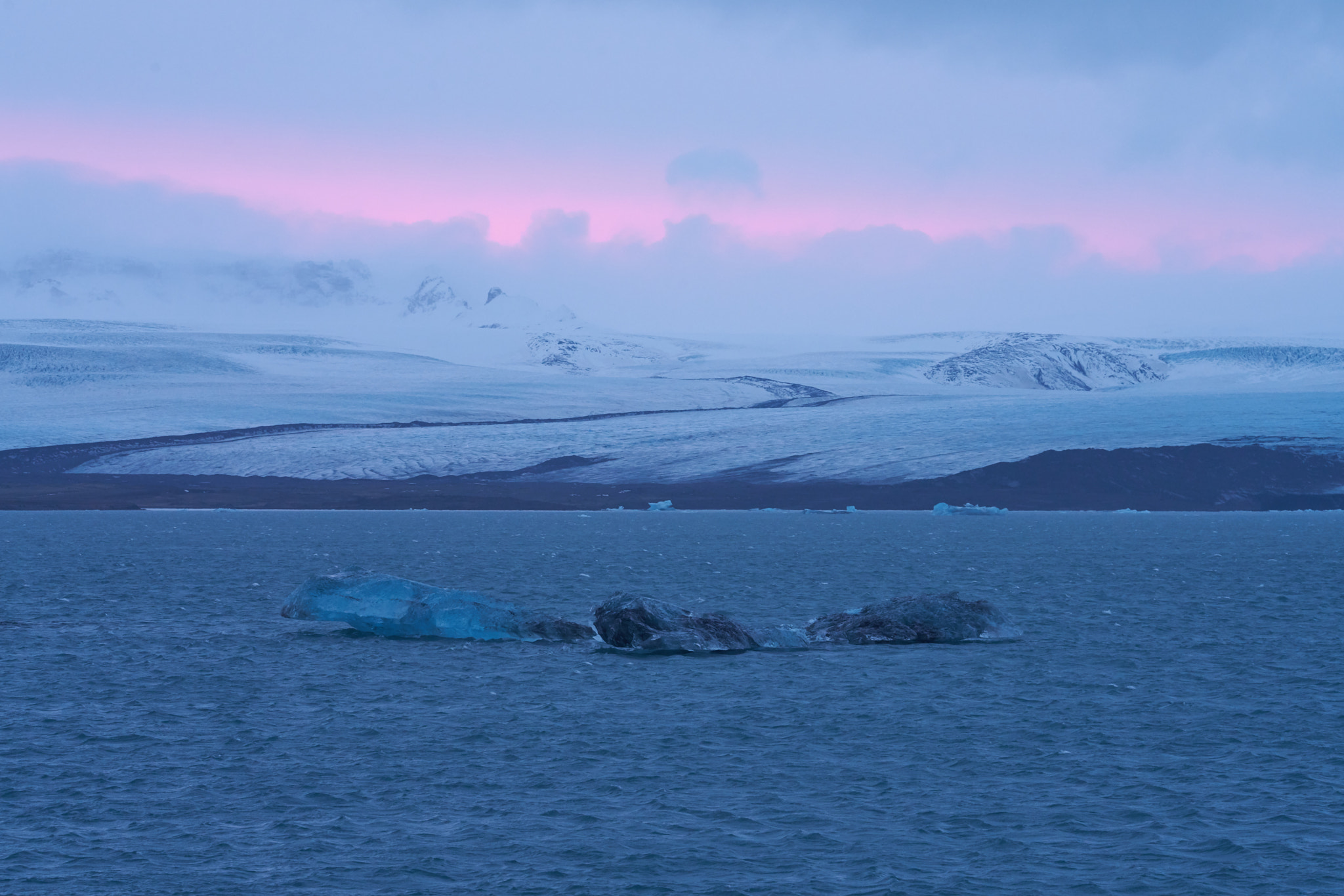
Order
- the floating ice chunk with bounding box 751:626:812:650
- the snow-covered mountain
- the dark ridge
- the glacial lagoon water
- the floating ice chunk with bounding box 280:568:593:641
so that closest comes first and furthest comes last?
the glacial lagoon water
the floating ice chunk with bounding box 751:626:812:650
the floating ice chunk with bounding box 280:568:593:641
the dark ridge
the snow-covered mountain

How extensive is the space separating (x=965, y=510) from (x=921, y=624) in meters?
59.0

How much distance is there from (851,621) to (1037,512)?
70.9 m

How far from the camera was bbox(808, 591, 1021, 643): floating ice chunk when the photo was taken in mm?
26766

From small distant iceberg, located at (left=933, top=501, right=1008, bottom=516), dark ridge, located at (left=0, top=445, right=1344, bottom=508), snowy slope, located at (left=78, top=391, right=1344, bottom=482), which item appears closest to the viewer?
small distant iceberg, located at (left=933, top=501, right=1008, bottom=516)

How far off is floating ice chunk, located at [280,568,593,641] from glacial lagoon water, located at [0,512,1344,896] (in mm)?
517

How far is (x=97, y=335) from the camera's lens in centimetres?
16700

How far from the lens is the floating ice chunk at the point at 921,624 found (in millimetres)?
26766

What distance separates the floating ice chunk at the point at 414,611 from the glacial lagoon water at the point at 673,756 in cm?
52

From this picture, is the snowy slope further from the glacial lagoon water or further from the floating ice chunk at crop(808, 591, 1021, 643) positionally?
the floating ice chunk at crop(808, 591, 1021, 643)

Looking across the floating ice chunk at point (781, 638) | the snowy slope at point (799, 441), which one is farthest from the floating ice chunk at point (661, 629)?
the snowy slope at point (799, 441)

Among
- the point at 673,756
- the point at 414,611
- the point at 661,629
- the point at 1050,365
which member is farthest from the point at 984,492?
the point at 1050,365

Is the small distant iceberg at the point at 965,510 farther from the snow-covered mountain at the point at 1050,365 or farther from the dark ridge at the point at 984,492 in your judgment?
the snow-covered mountain at the point at 1050,365

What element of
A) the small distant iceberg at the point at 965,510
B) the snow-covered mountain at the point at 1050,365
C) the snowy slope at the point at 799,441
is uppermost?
the snow-covered mountain at the point at 1050,365

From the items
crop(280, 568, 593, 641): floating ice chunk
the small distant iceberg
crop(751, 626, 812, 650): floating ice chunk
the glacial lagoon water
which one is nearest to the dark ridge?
the small distant iceberg
